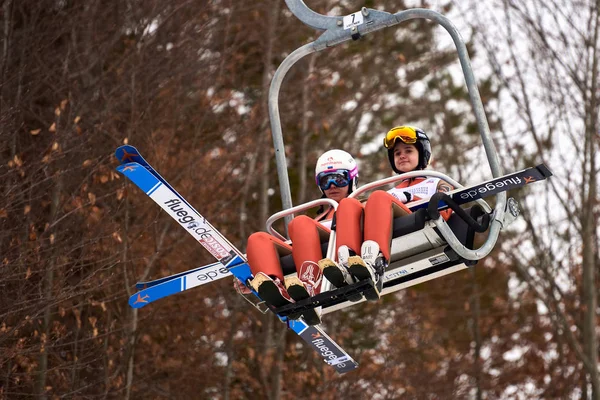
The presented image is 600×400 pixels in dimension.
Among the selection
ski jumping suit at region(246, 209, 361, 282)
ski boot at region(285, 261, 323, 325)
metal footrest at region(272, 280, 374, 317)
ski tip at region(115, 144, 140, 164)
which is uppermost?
ski tip at region(115, 144, 140, 164)

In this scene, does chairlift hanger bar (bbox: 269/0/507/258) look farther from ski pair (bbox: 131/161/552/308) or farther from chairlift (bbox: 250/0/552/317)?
ski pair (bbox: 131/161/552/308)

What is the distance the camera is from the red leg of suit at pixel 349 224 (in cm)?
555

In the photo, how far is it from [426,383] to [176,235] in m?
4.67

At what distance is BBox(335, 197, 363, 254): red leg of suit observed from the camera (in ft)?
18.2

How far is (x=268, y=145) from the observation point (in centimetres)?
1359

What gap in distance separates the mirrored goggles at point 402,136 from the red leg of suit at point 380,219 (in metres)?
0.77

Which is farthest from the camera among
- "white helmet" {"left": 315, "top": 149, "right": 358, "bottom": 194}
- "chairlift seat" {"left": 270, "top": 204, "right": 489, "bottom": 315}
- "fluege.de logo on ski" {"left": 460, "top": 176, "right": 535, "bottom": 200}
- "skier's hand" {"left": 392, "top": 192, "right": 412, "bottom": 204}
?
"white helmet" {"left": 315, "top": 149, "right": 358, "bottom": 194}

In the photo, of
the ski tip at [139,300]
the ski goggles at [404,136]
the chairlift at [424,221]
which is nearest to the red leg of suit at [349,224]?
the chairlift at [424,221]

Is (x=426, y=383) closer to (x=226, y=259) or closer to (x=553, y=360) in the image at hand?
(x=553, y=360)

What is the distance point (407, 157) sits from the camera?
6340 millimetres

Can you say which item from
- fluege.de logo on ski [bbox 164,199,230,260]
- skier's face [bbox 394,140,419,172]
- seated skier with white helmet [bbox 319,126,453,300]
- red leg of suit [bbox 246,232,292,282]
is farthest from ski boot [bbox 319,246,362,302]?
skier's face [bbox 394,140,419,172]

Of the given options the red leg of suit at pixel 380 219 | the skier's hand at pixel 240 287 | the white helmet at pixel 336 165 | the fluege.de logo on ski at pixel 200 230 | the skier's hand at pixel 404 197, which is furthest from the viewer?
the white helmet at pixel 336 165

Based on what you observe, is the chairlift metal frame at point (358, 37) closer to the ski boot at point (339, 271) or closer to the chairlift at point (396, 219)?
the chairlift at point (396, 219)

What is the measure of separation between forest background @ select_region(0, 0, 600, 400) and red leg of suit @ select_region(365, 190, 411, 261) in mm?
2631
